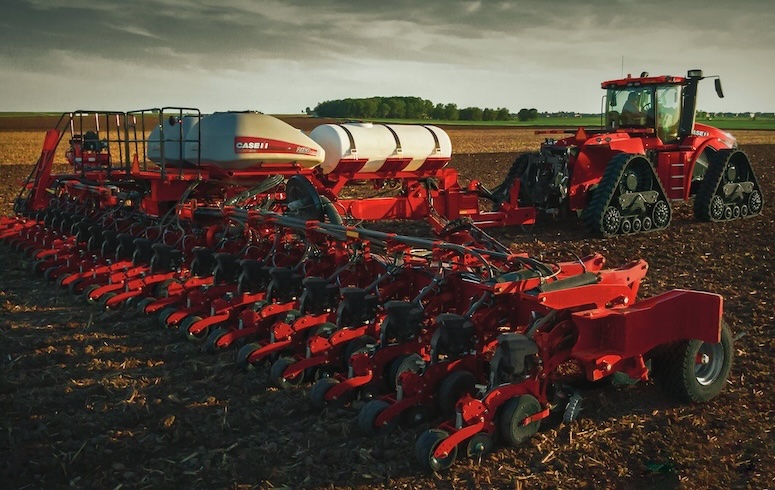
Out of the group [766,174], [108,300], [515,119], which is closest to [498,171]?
[766,174]

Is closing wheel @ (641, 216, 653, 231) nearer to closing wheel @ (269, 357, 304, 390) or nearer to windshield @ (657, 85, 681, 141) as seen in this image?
windshield @ (657, 85, 681, 141)

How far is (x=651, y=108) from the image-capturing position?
12.7 m

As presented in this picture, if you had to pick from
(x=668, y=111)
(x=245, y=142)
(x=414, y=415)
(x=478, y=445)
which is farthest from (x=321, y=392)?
(x=668, y=111)

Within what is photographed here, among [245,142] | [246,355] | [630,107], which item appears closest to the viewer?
[246,355]

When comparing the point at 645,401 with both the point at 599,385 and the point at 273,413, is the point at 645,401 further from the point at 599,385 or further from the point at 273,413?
the point at 273,413

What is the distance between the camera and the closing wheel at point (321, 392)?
4957mm

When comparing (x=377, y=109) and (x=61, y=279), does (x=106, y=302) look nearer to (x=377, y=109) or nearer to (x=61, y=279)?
(x=61, y=279)

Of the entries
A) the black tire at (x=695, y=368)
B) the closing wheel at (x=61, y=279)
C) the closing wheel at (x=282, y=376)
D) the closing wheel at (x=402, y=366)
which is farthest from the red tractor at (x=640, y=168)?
the closing wheel at (x=402, y=366)

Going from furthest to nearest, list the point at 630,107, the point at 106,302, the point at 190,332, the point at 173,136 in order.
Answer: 1. the point at 630,107
2. the point at 173,136
3. the point at 106,302
4. the point at 190,332

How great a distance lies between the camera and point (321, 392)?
496cm

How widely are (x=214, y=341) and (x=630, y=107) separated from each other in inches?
377

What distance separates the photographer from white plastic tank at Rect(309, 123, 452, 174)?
11.2 m

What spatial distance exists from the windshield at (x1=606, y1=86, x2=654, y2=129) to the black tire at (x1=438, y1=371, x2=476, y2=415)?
375 inches

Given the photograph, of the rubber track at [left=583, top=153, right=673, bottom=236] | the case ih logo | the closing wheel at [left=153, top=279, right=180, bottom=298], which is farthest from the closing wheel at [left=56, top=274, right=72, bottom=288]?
the rubber track at [left=583, top=153, right=673, bottom=236]
